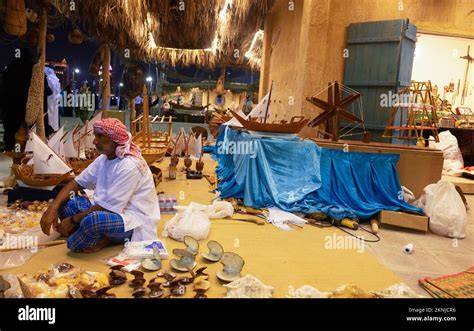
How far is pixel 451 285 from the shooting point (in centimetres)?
282

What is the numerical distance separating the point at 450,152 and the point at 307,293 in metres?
6.51

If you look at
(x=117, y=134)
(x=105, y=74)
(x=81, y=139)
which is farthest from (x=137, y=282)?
(x=105, y=74)

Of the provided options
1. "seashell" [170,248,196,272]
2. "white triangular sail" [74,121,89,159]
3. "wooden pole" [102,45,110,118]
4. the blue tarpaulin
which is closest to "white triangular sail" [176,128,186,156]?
"wooden pole" [102,45,110,118]

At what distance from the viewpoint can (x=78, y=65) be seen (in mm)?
19781

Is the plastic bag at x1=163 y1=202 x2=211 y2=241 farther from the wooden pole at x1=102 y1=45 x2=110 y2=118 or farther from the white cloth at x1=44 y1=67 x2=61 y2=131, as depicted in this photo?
the white cloth at x1=44 y1=67 x2=61 y2=131

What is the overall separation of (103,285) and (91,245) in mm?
641

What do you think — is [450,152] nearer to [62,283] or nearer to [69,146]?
[69,146]

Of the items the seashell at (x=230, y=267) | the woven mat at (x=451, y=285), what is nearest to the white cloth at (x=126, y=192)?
the seashell at (x=230, y=267)

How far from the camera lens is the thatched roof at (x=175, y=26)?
7.45 metres

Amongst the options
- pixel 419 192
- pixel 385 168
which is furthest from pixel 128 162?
pixel 419 192

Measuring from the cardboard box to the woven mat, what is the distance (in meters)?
1.16

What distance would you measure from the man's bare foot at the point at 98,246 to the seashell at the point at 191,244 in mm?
665
